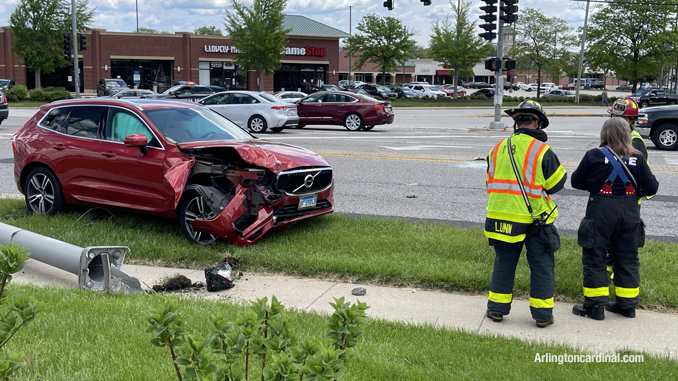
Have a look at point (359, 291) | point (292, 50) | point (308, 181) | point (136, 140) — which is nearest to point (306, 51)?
point (292, 50)

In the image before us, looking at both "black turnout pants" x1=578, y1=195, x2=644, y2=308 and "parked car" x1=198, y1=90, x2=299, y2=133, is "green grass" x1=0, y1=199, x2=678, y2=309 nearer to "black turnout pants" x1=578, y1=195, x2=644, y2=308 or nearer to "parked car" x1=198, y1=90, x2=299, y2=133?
"black turnout pants" x1=578, y1=195, x2=644, y2=308

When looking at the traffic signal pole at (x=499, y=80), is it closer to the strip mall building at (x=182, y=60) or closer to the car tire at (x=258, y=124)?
the car tire at (x=258, y=124)

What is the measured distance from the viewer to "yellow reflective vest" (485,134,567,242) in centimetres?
504

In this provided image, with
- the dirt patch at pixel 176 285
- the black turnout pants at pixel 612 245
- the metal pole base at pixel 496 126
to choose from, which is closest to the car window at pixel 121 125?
the dirt patch at pixel 176 285

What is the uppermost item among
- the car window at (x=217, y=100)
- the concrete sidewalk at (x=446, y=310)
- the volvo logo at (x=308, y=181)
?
the car window at (x=217, y=100)

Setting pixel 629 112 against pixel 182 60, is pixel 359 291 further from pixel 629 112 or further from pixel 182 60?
pixel 182 60

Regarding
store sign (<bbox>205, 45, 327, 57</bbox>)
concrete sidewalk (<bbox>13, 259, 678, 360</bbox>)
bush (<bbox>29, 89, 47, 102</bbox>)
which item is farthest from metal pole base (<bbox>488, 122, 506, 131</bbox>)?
store sign (<bbox>205, 45, 327, 57</bbox>)

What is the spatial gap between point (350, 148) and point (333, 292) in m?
11.6

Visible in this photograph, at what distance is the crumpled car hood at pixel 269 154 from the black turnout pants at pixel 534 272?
2854 mm

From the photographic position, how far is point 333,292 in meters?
6.05

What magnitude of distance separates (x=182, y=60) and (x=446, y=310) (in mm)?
60097

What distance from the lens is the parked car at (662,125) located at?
700 inches

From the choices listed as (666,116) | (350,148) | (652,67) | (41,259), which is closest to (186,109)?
(41,259)

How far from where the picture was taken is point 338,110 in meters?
24.5
